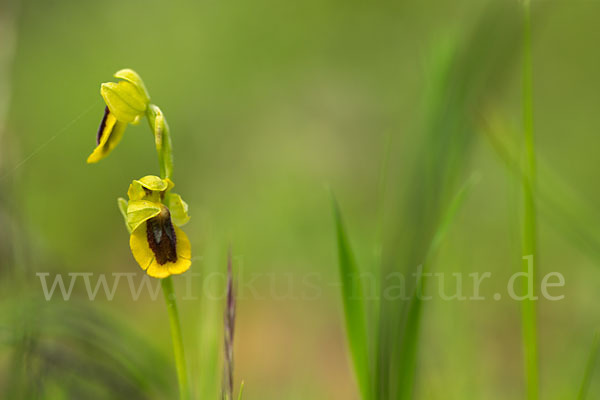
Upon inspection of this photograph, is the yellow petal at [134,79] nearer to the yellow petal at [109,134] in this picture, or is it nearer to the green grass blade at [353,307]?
the yellow petal at [109,134]

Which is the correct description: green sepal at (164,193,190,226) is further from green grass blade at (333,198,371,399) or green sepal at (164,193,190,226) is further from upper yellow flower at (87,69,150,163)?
green grass blade at (333,198,371,399)

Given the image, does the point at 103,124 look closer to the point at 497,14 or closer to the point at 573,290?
the point at 497,14

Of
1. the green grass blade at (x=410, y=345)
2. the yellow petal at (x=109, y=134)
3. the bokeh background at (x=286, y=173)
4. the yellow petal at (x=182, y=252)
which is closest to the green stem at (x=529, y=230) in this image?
the bokeh background at (x=286, y=173)

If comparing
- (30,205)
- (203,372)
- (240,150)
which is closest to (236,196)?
(240,150)

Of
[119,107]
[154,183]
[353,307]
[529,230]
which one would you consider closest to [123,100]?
[119,107]

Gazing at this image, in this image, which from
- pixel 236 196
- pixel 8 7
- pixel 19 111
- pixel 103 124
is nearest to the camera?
pixel 103 124

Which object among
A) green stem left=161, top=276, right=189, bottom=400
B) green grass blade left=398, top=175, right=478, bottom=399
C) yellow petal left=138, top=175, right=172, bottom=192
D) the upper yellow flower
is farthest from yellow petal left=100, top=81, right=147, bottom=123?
green grass blade left=398, top=175, right=478, bottom=399
